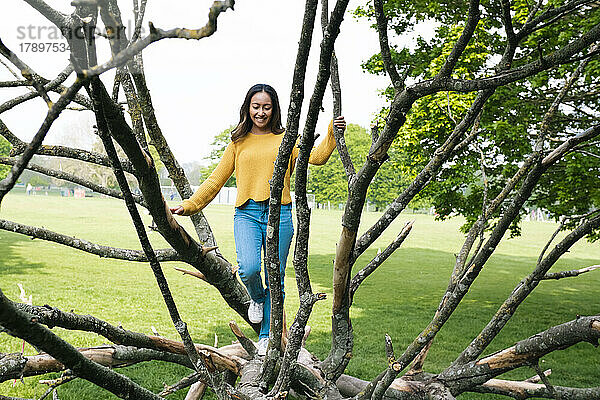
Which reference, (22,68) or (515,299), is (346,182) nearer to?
(515,299)

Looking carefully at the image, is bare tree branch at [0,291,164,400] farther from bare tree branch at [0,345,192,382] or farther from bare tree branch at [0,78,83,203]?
bare tree branch at [0,345,192,382]

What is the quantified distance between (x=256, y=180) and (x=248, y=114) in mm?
490

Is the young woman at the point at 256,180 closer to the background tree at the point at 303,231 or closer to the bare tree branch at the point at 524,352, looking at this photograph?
the background tree at the point at 303,231

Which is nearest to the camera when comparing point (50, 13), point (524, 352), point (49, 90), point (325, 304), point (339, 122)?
point (50, 13)

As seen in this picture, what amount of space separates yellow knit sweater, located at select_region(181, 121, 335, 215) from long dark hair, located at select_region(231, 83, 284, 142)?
5cm

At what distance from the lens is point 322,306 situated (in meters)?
11.9

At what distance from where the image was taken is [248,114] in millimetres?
A: 3514

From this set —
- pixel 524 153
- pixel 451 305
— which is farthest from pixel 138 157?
pixel 524 153

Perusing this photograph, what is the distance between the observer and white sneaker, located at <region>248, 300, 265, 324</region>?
3.42 metres

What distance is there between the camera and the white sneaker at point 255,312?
3.42 m

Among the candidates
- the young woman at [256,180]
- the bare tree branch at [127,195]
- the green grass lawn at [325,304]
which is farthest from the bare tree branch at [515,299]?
the green grass lawn at [325,304]

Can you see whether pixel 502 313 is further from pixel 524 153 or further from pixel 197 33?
pixel 524 153

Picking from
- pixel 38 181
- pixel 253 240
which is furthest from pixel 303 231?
pixel 38 181

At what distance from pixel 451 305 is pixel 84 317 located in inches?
63.7
